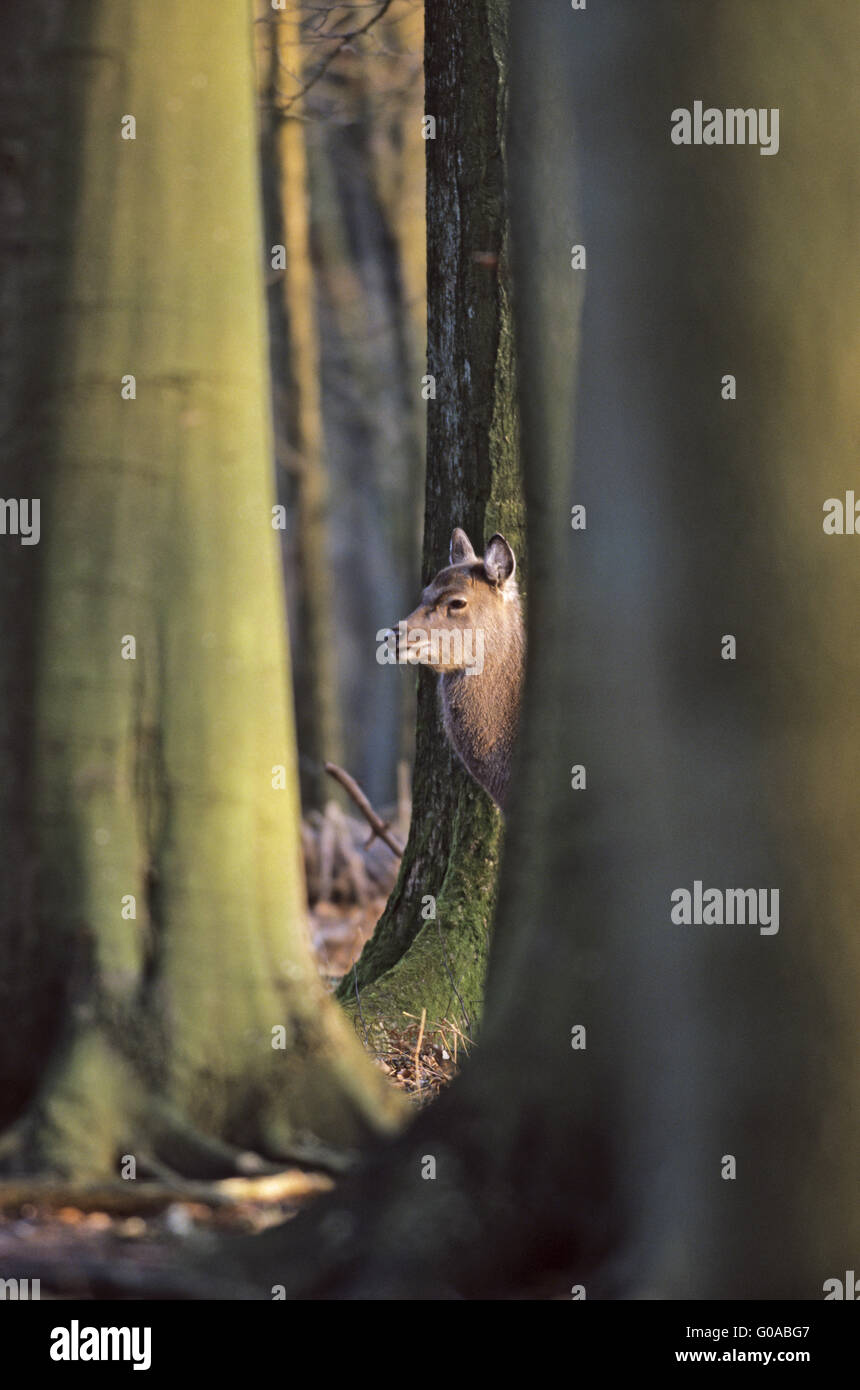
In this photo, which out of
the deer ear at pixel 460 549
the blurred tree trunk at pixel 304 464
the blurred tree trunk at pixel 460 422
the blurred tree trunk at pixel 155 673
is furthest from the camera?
the blurred tree trunk at pixel 304 464

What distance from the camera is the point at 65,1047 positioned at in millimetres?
4859

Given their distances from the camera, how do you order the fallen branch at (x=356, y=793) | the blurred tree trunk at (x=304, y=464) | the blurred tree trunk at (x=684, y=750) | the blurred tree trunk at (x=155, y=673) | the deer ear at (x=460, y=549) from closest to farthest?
the blurred tree trunk at (x=684, y=750) < the blurred tree trunk at (x=155, y=673) < the deer ear at (x=460, y=549) < the fallen branch at (x=356, y=793) < the blurred tree trunk at (x=304, y=464)

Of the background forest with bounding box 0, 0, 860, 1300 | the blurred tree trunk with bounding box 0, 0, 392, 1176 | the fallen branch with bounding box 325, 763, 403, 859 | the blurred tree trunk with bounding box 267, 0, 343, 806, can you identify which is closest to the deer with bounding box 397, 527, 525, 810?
the fallen branch with bounding box 325, 763, 403, 859

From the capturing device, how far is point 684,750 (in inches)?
163

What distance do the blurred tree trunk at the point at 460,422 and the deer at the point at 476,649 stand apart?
0.14 metres

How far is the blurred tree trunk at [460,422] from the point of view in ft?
23.1

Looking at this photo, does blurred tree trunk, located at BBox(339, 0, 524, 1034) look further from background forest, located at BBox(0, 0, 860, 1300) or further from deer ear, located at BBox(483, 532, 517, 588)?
background forest, located at BBox(0, 0, 860, 1300)

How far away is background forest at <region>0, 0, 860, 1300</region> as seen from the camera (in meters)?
4.10

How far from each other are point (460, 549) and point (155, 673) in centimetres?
310

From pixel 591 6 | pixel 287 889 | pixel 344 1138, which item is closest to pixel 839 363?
pixel 591 6

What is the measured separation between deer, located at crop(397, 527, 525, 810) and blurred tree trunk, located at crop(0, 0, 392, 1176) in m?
2.66

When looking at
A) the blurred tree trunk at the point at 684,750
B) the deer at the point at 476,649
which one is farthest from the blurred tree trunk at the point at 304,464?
the blurred tree trunk at the point at 684,750

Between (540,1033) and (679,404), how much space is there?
5.58 ft

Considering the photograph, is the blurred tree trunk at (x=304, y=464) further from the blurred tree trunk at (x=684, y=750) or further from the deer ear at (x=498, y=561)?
the blurred tree trunk at (x=684, y=750)
